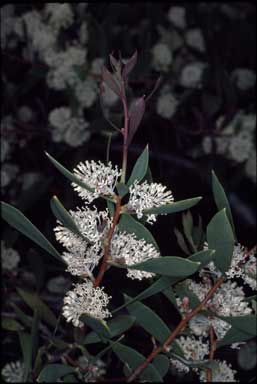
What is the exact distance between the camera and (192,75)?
69.7 inches

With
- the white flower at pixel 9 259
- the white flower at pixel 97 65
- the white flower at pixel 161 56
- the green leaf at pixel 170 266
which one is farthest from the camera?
the white flower at pixel 161 56

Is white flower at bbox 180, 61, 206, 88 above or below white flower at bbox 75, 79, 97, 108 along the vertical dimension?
above

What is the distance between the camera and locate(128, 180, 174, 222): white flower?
2.06 feet

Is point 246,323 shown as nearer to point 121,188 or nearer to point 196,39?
point 121,188

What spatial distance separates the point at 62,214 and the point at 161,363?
198mm

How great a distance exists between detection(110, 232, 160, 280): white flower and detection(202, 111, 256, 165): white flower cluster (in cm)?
108

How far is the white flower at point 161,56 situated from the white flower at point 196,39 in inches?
4.2

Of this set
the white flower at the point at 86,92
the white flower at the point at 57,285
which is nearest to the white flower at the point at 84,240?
the white flower at the point at 57,285

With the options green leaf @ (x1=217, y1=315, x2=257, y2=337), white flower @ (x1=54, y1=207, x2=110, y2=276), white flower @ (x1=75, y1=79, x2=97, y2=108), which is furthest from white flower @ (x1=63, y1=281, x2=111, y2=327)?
white flower @ (x1=75, y1=79, x2=97, y2=108)

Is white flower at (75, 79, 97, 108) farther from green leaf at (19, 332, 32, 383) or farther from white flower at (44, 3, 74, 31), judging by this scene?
green leaf at (19, 332, 32, 383)

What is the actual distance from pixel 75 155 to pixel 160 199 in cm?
110

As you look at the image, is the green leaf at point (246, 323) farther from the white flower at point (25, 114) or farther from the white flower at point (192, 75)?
the white flower at point (25, 114)

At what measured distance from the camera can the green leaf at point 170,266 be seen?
22.7 inches

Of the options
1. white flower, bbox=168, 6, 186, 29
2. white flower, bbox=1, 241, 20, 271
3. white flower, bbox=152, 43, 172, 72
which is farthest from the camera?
white flower, bbox=168, 6, 186, 29
